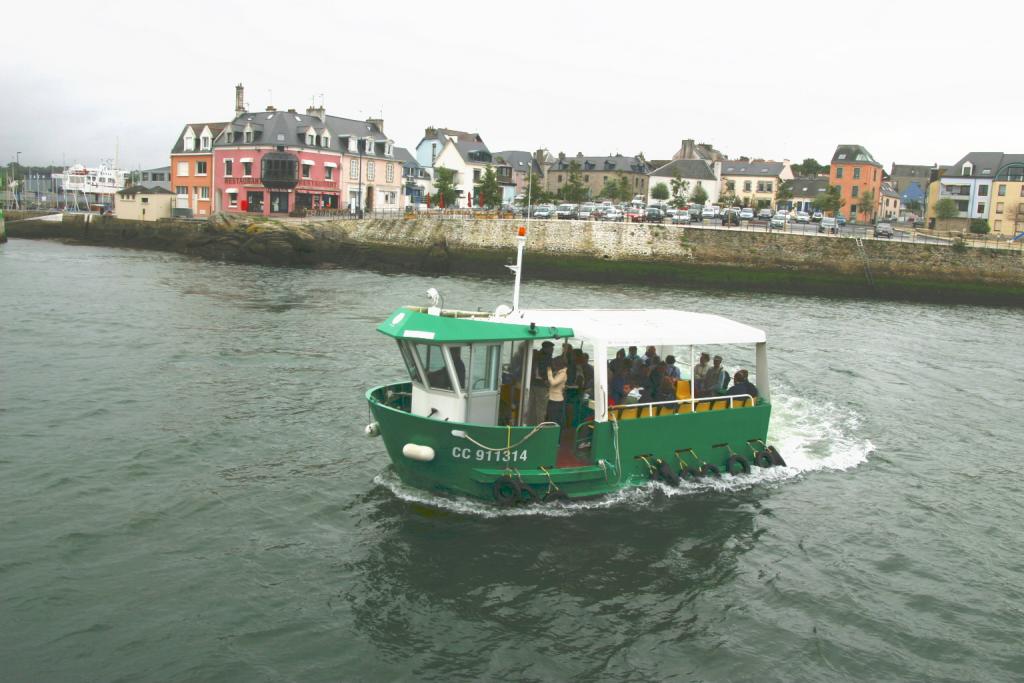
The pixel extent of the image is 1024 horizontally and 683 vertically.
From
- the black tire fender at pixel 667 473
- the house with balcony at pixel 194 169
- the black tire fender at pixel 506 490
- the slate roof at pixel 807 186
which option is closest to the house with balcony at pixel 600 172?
the slate roof at pixel 807 186

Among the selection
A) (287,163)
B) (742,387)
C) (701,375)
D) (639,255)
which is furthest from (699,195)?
(701,375)

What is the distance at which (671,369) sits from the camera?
18.0m

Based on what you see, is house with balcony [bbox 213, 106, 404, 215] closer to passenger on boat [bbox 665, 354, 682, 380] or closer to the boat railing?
passenger on boat [bbox 665, 354, 682, 380]

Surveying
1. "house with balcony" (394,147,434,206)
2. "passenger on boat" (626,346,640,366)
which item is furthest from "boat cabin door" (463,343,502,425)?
"house with balcony" (394,147,434,206)

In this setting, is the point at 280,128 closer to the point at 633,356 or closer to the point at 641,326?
the point at 633,356

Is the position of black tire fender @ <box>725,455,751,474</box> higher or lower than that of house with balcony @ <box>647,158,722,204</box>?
lower

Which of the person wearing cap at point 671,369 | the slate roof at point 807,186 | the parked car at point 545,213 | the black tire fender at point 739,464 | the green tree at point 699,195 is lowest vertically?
the black tire fender at point 739,464

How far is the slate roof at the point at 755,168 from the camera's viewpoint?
132 meters

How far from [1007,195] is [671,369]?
10130cm

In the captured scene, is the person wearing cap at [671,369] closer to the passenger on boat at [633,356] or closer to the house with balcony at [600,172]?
the passenger on boat at [633,356]

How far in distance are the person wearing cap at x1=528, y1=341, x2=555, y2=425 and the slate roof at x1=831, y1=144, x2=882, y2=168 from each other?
115 meters

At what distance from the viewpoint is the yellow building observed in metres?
98.1

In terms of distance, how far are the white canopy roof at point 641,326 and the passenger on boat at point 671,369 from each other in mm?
796

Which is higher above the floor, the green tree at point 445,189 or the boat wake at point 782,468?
the green tree at point 445,189
